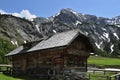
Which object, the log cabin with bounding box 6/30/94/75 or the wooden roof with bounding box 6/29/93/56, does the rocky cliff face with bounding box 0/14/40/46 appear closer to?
the log cabin with bounding box 6/30/94/75

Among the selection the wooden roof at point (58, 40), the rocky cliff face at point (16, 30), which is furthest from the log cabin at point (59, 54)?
the rocky cliff face at point (16, 30)

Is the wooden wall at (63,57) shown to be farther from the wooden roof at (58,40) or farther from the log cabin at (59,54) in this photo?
the wooden roof at (58,40)

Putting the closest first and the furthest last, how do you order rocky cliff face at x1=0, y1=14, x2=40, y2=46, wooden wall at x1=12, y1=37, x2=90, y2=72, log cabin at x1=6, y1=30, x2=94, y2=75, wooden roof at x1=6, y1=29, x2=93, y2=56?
wooden roof at x1=6, y1=29, x2=93, y2=56 < log cabin at x1=6, y1=30, x2=94, y2=75 < wooden wall at x1=12, y1=37, x2=90, y2=72 < rocky cliff face at x1=0, y1=14, x2=40, y2=46

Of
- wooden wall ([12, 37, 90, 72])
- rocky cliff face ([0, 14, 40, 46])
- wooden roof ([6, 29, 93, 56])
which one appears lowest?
wooden wall ([12, 37, 90, 72])

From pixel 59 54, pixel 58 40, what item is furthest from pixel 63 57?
pixel 58 40

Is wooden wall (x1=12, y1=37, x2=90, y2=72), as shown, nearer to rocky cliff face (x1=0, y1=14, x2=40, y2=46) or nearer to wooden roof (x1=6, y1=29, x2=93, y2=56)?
wooden roof (x1=6, y1=29, x2=93, y2=56)

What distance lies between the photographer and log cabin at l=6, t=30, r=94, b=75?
121 ft

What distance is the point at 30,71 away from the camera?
4259 centimetres

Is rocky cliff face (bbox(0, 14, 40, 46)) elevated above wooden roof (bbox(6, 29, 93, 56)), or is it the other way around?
rocky cliff face (bbox(0, 14, 40, 46))

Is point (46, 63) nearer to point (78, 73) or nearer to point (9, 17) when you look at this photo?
point (78, 73)

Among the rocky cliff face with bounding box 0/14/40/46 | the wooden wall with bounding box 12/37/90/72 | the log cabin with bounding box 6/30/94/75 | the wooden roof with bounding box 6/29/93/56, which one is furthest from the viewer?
the rocky cliff face with bounding box 0/14/40/46

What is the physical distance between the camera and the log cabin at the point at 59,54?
3700 cm

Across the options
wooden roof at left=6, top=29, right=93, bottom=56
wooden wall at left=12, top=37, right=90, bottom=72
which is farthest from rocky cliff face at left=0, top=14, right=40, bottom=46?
wooden roof at left=6, top=29, right=93, bottom=56

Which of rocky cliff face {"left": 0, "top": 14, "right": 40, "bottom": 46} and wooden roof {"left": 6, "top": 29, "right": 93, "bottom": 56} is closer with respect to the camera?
wooden roof {"left": 6, "top": 29, "right": 93, "bottom": 56}
